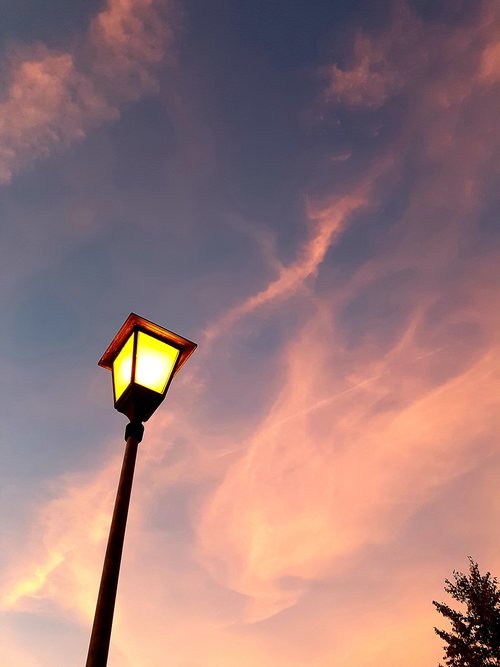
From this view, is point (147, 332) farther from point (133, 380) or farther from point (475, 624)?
point (475, 624)

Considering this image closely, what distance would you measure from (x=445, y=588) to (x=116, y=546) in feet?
146

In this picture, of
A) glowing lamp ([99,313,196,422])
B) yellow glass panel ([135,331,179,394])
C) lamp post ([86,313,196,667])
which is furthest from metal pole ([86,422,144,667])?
yellow glass panel ([135,331,179,394])

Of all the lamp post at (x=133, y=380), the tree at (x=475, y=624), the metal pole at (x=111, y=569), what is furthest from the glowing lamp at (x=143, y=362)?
the tree at (x=475, y=624)

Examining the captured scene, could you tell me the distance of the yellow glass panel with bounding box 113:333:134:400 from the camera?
12.5 ft

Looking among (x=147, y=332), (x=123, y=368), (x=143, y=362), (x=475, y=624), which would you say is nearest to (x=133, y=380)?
(x=143, y=362)

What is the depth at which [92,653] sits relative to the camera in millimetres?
2473

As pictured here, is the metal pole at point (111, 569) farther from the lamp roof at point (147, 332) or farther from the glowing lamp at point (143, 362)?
the lamp roof at point (147, 332)

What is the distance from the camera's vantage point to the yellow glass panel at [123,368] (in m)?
3.82

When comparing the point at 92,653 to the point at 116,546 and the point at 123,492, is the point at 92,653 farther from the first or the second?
the point at 123,492

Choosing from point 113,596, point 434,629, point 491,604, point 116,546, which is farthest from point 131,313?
point 434,629

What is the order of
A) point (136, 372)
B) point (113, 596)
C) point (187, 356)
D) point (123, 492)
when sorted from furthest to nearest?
1. point (187, 356)
2. point (136, 372)
3. point (123, 492)
4. point (113, 596)

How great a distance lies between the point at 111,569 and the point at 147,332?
1886 millimetres

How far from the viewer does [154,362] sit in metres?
3.91

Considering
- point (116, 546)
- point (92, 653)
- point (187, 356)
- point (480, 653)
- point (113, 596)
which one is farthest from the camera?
point (480, 653)
